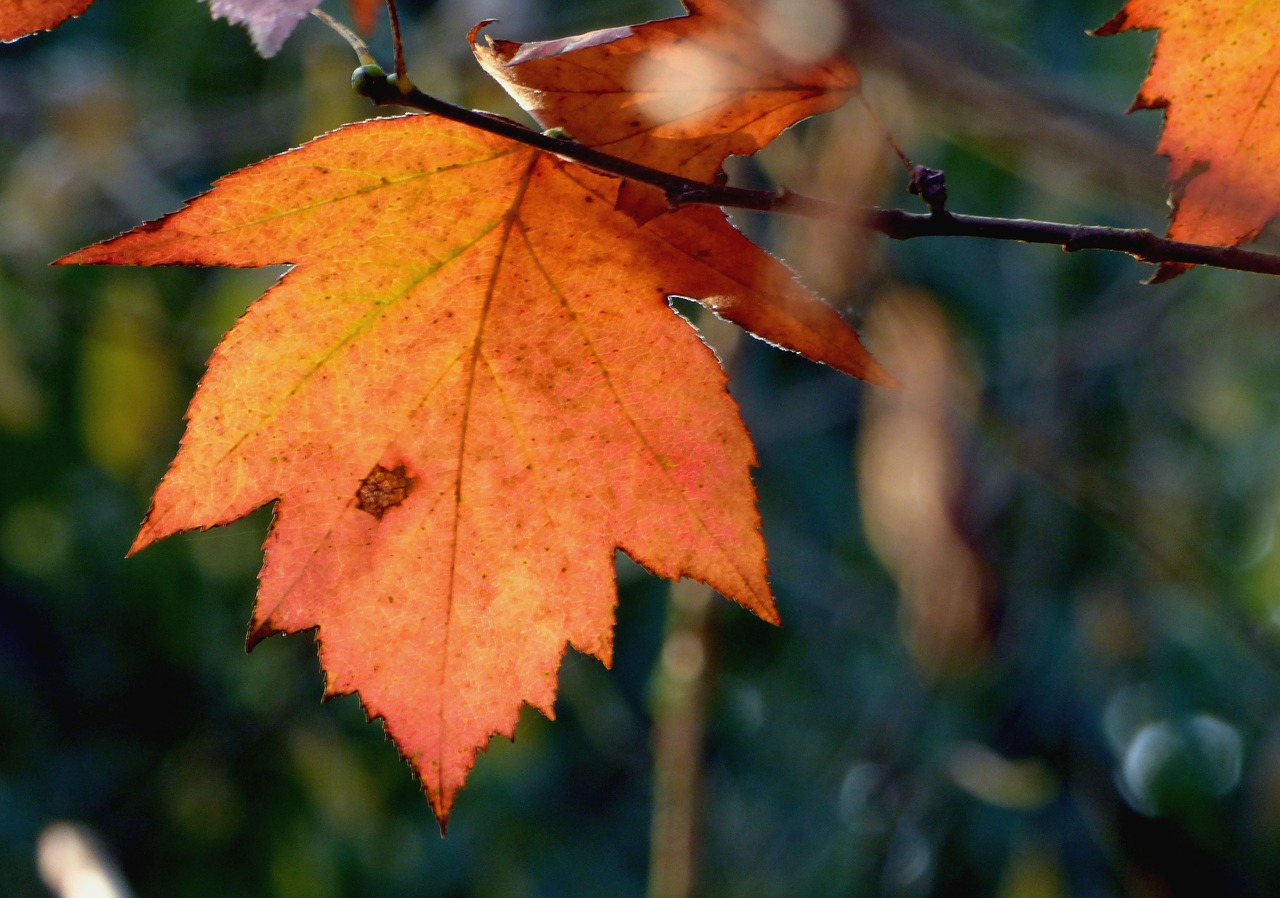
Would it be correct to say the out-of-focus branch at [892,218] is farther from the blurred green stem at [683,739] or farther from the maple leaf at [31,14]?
the blurred green stem at [683,739]

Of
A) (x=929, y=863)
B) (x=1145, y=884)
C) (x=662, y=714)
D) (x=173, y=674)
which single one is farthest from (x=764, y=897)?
(x=173, y=674)

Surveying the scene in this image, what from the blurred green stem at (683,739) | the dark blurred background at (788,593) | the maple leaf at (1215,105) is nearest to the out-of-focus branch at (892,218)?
the maple leaf at (1215,105)

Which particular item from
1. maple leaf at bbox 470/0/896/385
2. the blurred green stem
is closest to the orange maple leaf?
maple leaf at bbox 470/0/896/385

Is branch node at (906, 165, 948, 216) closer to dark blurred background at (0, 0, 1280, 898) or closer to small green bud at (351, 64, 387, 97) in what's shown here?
small green bud at (351, 64, 387, 97)

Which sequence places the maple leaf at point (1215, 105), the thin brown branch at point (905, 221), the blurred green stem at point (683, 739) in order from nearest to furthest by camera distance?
the thin brown branch at point (905, 221)
the maple leaf at point (1215, 105)
the blurred green stem at point (683, 739)

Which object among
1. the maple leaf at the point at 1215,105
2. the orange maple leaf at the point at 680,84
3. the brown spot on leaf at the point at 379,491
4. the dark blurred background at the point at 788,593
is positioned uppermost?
the orange maple leaf at the point at 680,84

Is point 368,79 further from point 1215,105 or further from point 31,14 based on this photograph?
point 1215,105
